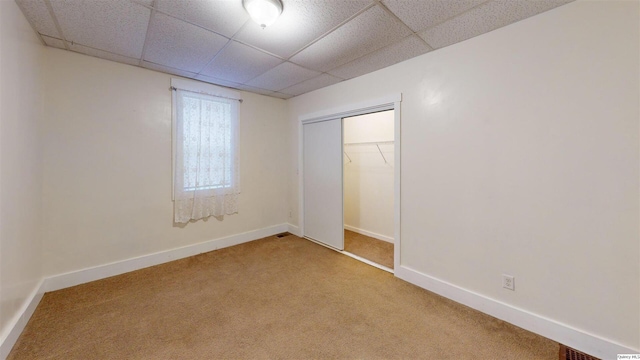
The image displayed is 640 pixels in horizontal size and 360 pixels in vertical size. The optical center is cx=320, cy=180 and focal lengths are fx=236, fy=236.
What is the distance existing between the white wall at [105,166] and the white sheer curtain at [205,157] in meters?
0.14

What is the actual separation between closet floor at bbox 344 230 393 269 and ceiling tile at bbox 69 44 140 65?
3.48 metres

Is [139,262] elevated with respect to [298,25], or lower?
lower

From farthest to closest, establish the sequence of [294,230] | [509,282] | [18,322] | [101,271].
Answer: [294,230]
[101,271]
[509,282]
[18,322]

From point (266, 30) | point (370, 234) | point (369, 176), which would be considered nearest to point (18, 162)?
point (266, 30)

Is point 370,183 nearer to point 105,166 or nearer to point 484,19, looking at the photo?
point 484,19

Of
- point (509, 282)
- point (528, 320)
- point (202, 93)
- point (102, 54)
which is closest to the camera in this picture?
point (528, 320)

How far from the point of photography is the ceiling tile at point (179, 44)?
189cm

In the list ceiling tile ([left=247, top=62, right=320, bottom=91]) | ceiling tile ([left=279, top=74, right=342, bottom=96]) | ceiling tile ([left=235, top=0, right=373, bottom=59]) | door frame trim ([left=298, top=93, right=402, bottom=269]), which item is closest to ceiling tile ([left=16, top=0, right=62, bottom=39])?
ceiling tile ([left=235, top=0, right=373, bottom=59])

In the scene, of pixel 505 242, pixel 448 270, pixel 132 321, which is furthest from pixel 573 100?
pixel 132 321

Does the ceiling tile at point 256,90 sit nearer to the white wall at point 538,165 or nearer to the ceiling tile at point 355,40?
the ceiling tile at point 355,40

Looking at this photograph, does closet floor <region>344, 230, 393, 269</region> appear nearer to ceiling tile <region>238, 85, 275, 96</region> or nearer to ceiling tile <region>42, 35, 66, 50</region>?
ceiling tile <region>238, 85, 275, 96</region>

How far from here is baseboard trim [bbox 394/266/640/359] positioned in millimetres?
1537

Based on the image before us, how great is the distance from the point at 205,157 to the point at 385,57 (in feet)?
8.42

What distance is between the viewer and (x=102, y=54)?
239 centimetres
